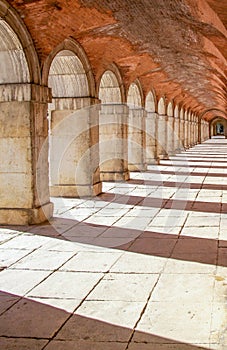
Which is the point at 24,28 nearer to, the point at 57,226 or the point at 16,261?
the point at 57,226

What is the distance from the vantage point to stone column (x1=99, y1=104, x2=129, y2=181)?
41.6 ft

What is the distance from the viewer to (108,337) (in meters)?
3.40

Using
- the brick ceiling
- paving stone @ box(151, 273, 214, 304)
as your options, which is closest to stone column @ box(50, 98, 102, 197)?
the brick ceiling

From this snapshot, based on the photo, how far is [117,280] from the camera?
463cm

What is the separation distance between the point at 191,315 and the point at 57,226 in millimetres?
3756

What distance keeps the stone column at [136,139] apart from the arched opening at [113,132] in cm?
248

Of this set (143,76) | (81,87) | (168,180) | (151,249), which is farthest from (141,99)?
(151,249)

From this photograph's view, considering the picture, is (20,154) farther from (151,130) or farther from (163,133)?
(163,133)

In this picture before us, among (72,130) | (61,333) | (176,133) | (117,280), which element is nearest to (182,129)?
(176,133)

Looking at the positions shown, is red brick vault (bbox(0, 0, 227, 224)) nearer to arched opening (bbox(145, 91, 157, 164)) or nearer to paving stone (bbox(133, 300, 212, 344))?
arched opening (bbox(145, 91, 157, 164))

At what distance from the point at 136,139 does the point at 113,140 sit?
273 centimetres

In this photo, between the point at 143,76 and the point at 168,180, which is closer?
the point at 168,180

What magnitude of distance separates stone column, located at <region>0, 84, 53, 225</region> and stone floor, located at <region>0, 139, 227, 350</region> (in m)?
0.37

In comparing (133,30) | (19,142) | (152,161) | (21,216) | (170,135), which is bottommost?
(21,216)
